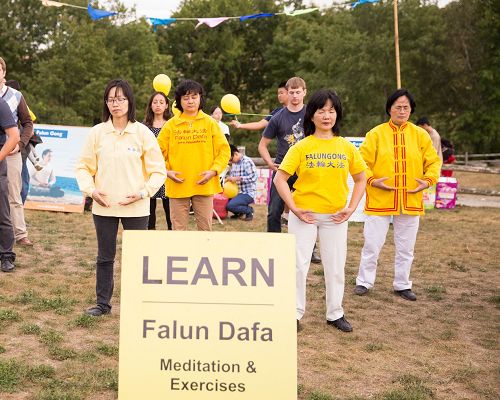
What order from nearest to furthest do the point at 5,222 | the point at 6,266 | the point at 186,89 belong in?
the point at 186,89, the point at 5,222, the point at 6,266

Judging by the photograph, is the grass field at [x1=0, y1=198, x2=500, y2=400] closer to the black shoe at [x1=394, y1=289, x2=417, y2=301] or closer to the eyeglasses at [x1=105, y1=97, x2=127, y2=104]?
the black shoe at [x1=394, y1=289, x2=417, y2=301]

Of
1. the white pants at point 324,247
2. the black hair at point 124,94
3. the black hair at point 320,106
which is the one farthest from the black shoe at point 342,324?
the black hair at point 124,94

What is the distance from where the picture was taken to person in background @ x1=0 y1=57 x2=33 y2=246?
22.1 ft

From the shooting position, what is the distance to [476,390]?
4105 mm

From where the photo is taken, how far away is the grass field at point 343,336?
13.3 ft

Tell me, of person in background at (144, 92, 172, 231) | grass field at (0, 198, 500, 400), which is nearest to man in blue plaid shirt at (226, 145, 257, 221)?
person in background at (144, 92, 172, 231)

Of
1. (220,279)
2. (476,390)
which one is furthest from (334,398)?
(220,279)

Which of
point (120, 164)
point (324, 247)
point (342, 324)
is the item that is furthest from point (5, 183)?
point (342, 324)

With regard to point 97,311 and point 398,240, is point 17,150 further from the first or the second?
point 398,240

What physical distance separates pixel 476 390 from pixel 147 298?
85.8 inches

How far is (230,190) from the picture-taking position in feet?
36.3

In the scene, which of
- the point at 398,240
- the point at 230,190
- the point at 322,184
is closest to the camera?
the point at 322,184

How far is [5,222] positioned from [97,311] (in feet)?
5.72

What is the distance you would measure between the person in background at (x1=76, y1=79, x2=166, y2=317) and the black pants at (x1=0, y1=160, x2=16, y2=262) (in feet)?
5.30
